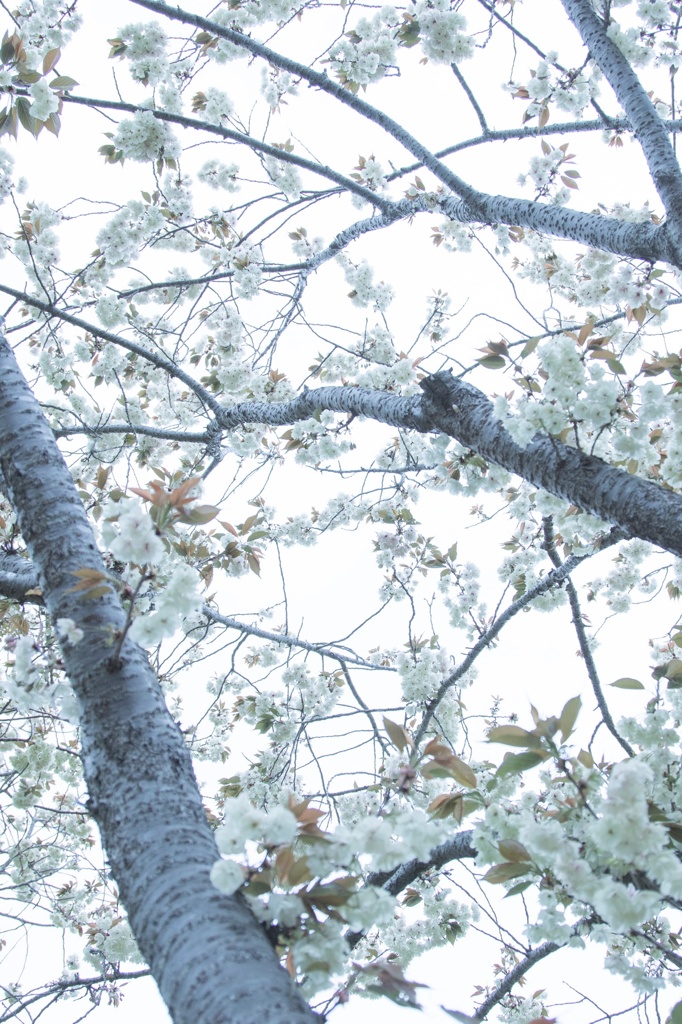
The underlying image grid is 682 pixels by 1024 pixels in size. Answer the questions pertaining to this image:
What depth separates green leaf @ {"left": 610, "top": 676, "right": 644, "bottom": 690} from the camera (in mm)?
1847

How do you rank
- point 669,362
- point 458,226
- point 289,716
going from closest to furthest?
point 669,362
point 289,716
point 458,226

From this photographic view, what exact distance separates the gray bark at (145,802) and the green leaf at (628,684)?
50.8 inches

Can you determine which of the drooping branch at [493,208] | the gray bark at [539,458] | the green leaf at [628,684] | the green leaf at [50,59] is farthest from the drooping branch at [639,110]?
the green leaf at [50,59]

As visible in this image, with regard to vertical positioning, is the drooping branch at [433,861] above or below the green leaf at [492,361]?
below

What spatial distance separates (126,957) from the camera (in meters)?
3.96

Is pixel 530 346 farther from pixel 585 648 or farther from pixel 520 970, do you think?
pixel 520 970

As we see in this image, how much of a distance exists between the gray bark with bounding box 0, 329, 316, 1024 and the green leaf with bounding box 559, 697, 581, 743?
2.57 feet

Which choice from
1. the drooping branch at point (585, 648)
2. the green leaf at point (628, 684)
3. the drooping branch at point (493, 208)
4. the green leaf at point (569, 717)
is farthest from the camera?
the drooping branch at point (585, 648)

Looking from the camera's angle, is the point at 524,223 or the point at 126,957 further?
the point at 126,957

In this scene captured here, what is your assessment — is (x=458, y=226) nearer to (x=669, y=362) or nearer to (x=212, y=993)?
(x=669, y=362)

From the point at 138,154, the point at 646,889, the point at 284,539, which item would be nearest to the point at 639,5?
the point at 138,154

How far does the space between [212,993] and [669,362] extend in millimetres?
2261

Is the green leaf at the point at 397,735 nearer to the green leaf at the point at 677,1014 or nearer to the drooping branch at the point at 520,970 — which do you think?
the green leaf at the point at 677,1014

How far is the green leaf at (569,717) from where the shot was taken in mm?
1405
